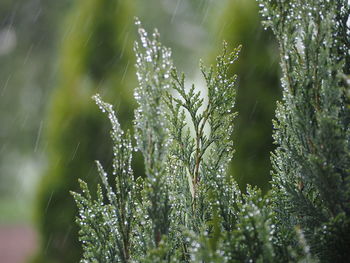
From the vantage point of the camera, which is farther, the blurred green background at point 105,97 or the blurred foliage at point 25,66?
the blurred foliage at point 25,66

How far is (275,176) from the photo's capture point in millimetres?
2084

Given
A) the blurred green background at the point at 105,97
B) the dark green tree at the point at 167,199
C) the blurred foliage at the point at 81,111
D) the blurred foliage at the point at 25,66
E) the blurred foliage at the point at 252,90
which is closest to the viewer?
the dark green tree at the point at 167,199

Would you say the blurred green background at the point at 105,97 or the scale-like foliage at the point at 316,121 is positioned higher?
the blurred green background at the point at 105,97

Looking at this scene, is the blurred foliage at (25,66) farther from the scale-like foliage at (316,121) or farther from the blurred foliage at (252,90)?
the scale-like foliage at (316,121)

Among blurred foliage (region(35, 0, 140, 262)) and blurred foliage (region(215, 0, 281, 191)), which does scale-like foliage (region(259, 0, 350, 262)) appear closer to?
blurred foliage (region(215, 0, 281, 191))

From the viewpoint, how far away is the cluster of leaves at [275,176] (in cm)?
167

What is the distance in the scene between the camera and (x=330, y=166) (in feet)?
5.46

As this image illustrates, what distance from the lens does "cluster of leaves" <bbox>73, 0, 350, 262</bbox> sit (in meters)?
1.67

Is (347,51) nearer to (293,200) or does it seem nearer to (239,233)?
(293,200)

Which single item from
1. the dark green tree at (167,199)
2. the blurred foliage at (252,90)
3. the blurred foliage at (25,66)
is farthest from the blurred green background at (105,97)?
the blurred foliage at (25,66)

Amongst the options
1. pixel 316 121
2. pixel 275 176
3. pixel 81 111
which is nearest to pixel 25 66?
pixel 81 111

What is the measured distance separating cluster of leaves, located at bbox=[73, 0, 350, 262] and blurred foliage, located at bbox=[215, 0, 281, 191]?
309 centimetres

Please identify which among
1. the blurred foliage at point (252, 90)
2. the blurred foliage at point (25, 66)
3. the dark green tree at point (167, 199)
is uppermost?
the blurred foliage at point (25, 66)

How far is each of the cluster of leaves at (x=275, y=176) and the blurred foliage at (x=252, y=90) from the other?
309cm
